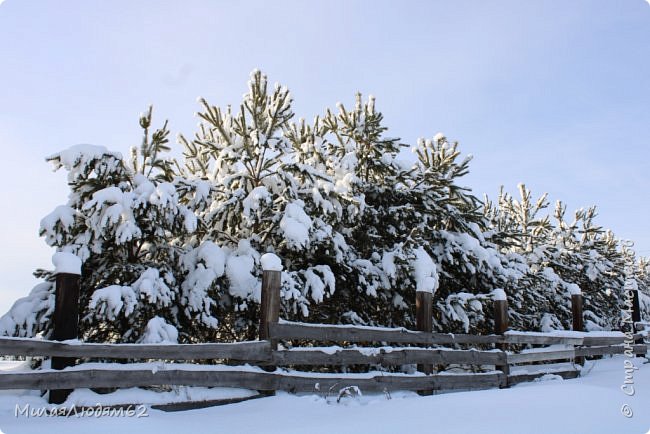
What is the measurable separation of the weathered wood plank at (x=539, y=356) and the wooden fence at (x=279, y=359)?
0.07 ft

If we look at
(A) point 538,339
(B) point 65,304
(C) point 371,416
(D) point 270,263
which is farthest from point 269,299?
(A) point 538,339

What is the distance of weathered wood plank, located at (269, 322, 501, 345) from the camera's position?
6.39 meters

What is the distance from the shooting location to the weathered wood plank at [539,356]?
9.67 metres

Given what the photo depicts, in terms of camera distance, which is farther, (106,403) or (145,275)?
(145,275)

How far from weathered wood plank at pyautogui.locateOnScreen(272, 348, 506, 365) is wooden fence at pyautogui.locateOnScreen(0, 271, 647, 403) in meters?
0.01

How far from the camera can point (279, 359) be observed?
6340 millimetres

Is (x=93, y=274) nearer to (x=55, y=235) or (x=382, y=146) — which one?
(x=55, y=235)

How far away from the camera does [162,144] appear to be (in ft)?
24.5

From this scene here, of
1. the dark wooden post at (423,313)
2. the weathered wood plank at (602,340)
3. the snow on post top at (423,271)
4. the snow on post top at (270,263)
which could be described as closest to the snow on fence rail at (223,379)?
the dark wooden post at (423,313)

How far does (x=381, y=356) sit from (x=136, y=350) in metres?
3.71

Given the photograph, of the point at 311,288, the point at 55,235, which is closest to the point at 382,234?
→ the point at 311,288

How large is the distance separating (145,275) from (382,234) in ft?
18.2

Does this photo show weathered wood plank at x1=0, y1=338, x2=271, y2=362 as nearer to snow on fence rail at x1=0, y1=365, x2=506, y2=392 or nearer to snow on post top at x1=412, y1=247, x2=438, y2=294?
snow on fence rail at x1=0, y1=365, x2=506, y2=392

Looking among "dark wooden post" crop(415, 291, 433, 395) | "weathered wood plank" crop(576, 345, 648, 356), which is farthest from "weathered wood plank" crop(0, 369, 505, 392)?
"weathered wood plank" crop(576, 345, 648, 356)
